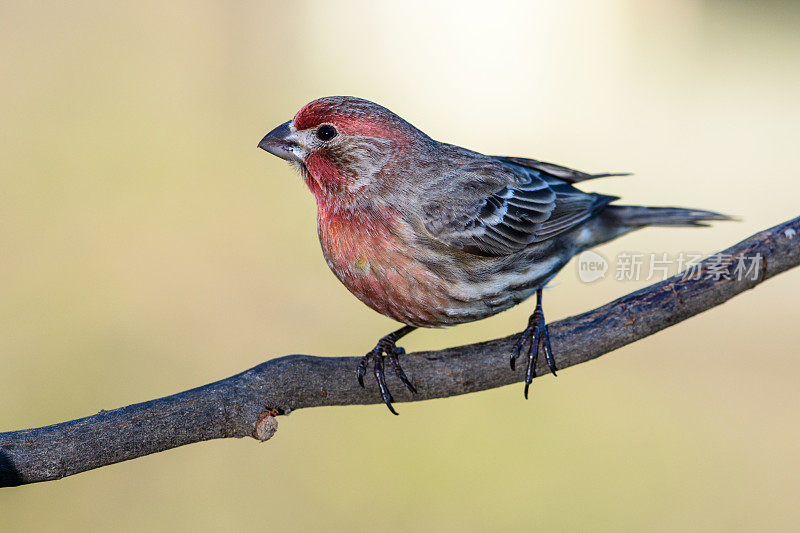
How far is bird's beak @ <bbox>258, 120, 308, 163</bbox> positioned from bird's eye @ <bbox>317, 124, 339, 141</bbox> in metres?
0.09

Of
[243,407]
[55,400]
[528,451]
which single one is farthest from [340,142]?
[55,400]

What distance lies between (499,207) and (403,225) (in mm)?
690

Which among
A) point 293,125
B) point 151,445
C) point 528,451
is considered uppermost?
point 293,125

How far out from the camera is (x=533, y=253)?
3709 millimetres

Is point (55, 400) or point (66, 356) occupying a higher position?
point (66, 356)

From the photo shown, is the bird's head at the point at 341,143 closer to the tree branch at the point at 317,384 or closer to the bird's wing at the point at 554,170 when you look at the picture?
the tree branch at the point at 317,384

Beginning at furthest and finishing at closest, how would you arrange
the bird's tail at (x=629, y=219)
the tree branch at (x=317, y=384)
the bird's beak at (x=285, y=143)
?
the bird's tail at (x=629, y=219)
the bird's beak at (x=285, y=143)
the tree branch at (x=317, y=384)

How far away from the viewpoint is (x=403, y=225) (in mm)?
3146

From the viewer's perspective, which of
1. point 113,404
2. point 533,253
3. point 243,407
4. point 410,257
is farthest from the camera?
point 113,404

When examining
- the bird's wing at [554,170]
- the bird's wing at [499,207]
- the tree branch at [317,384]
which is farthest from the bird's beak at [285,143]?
the bird's wing at [554,170]

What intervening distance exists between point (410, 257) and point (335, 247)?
318 millimetres

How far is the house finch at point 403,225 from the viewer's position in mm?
3092

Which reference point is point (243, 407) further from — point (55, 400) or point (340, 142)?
point (55, 400)

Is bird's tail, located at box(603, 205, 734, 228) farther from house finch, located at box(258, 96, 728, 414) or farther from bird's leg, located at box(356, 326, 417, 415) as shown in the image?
bird's leg, located at box(356, 326, 417, 415)
